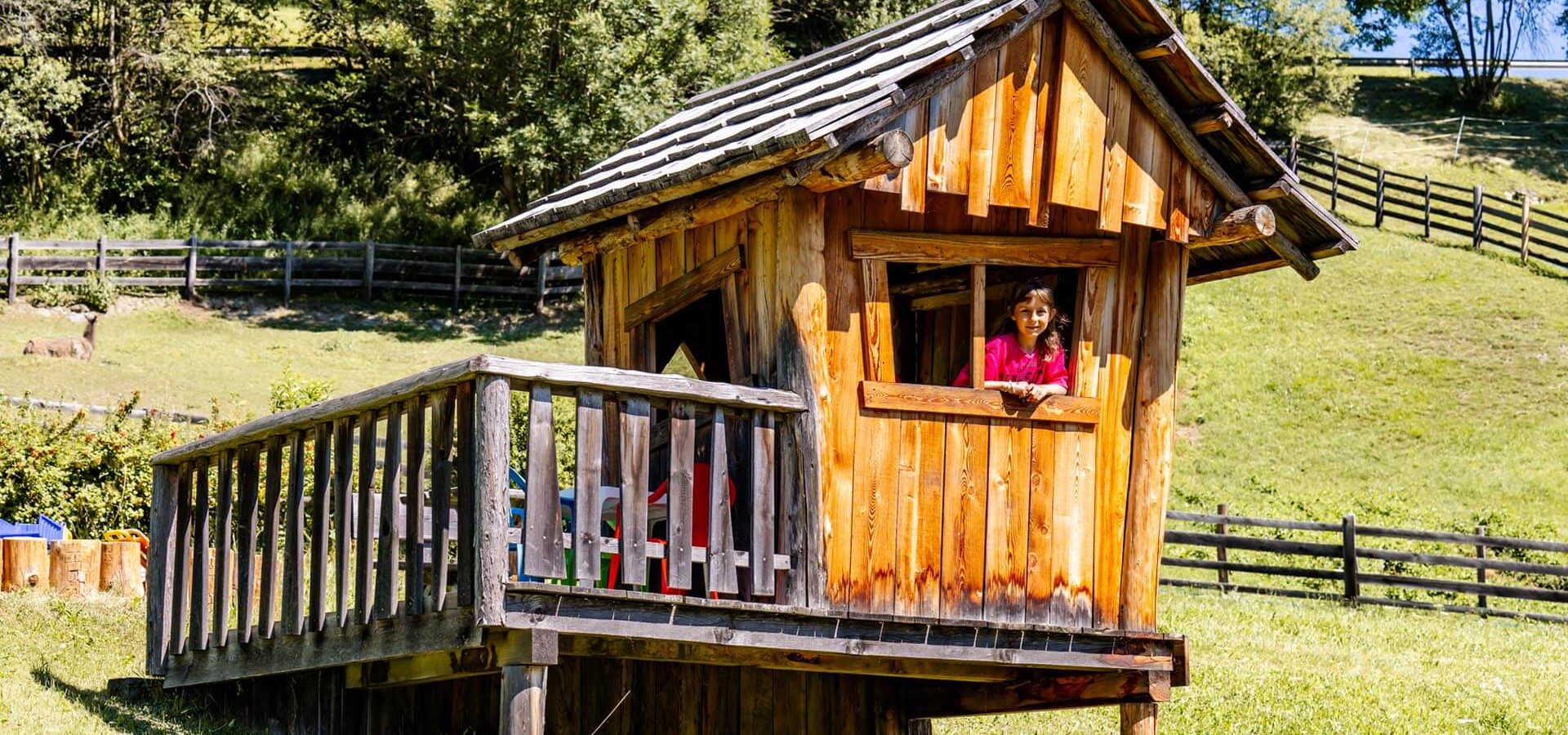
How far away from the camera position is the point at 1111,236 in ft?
31.1

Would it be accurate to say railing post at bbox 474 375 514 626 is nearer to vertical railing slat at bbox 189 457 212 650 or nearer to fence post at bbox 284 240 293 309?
vertical railing slat at bbox 189 457 212 650

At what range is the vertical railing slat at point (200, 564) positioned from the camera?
9.99 meters

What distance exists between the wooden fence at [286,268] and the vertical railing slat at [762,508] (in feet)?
102

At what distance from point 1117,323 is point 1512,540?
14.1 metres

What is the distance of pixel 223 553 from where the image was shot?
31.8 feet

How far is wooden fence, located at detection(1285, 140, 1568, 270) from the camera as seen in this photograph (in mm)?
40438

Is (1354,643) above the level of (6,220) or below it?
below

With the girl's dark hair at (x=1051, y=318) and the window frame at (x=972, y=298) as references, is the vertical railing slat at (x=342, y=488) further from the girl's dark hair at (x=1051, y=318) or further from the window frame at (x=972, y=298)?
the girl's dark hair at (x=1051, y=318)

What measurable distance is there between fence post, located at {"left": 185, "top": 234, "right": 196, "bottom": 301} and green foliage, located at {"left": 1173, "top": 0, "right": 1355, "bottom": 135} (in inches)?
1200

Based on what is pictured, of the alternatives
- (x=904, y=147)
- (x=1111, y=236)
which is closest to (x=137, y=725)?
(x=904, y=147)

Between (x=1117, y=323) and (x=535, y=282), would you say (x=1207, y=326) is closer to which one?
(x=535, y=282)

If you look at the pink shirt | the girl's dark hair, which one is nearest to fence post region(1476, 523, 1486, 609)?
the girl's dark hair


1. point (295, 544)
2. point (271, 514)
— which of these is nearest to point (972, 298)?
point (295, 544)

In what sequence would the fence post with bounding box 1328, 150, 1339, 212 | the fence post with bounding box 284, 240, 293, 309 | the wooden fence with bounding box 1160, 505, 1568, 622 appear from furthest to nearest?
the fence post with bounding box 1328, 150, 1339, 212 → the fence post with bounding box 284, 240, 293, 309 → the wooden fence with bounding box 1160, 505, 1568, 622
